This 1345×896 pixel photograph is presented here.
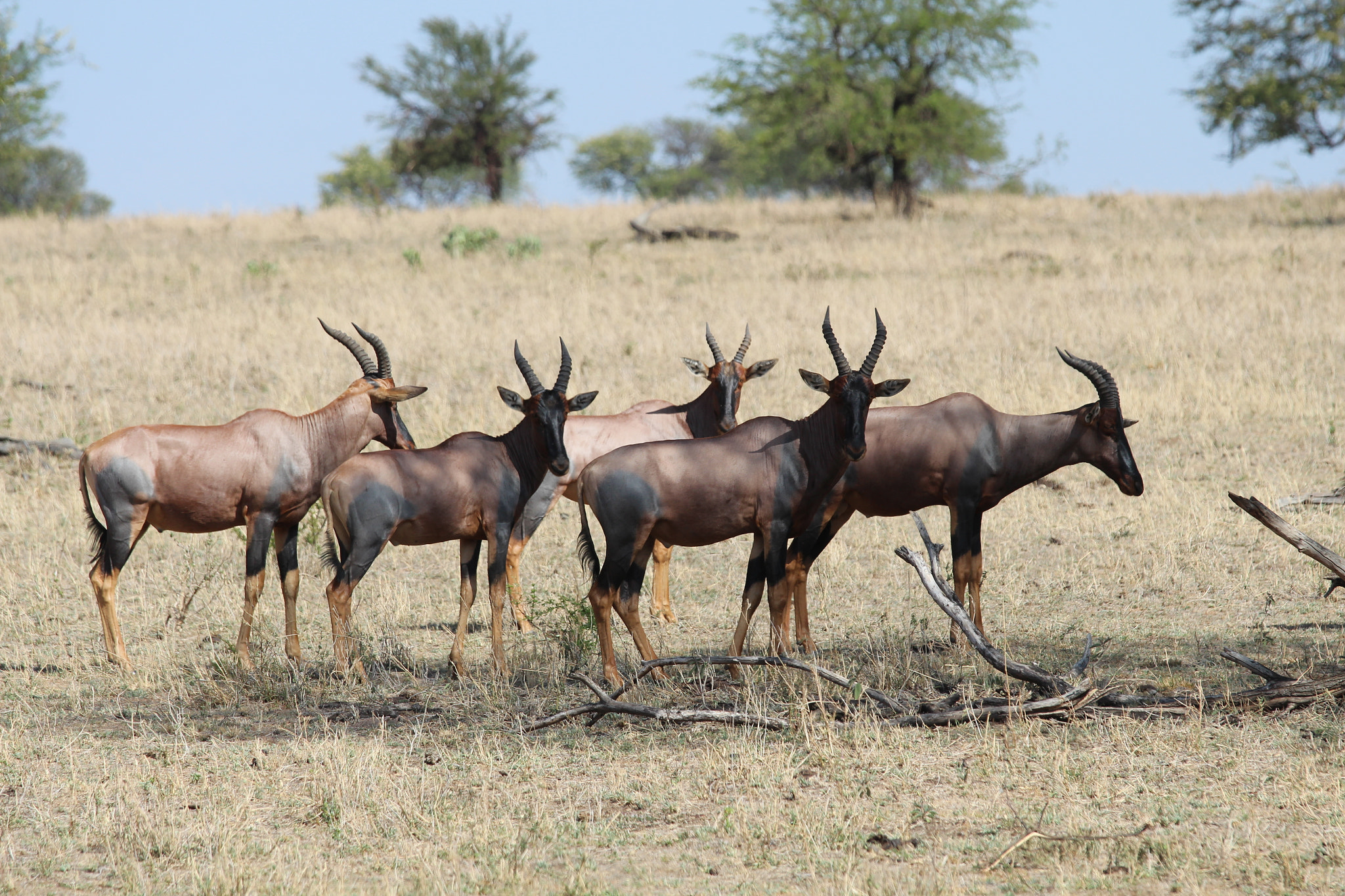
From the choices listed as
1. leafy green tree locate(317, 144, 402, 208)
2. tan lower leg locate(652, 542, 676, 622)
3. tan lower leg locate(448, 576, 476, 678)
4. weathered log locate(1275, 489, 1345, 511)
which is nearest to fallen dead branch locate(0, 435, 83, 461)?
tan lower leg locate(652, 542, 676, 622)

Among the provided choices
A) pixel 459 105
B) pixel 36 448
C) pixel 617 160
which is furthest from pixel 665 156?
pixel 36 448

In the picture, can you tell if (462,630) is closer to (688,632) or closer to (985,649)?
(688,632)

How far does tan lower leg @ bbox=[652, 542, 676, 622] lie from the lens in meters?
10.2

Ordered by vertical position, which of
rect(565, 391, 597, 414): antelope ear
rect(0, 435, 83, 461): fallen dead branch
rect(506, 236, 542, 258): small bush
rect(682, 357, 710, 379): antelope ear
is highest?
rect(506, 236, 542, 258): small bush

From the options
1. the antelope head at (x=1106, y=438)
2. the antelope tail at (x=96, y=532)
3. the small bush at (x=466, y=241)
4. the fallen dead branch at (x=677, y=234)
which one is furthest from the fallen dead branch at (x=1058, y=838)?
the fallen dead branch at (x=677, y=234)

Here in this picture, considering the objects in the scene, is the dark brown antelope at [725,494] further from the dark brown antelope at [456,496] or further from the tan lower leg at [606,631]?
the dark brown antelope at [456,496]

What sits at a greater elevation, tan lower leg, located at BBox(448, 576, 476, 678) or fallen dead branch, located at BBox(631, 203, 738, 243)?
fallen dead branch, located at BBox(631, 203, 738, 243)

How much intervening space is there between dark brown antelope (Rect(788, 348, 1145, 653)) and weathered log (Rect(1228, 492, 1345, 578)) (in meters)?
2.12

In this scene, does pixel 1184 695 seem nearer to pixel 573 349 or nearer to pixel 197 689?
pixel 197 689

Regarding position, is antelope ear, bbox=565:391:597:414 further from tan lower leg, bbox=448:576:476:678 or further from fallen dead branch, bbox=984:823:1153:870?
fallen dead branch, bbox=984:823:1153:870

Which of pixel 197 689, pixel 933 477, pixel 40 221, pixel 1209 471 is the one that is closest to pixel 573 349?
pixel 1209 471

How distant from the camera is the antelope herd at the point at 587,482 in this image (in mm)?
8250

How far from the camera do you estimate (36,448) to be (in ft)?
47.4

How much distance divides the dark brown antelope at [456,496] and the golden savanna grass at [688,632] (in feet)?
1.93
